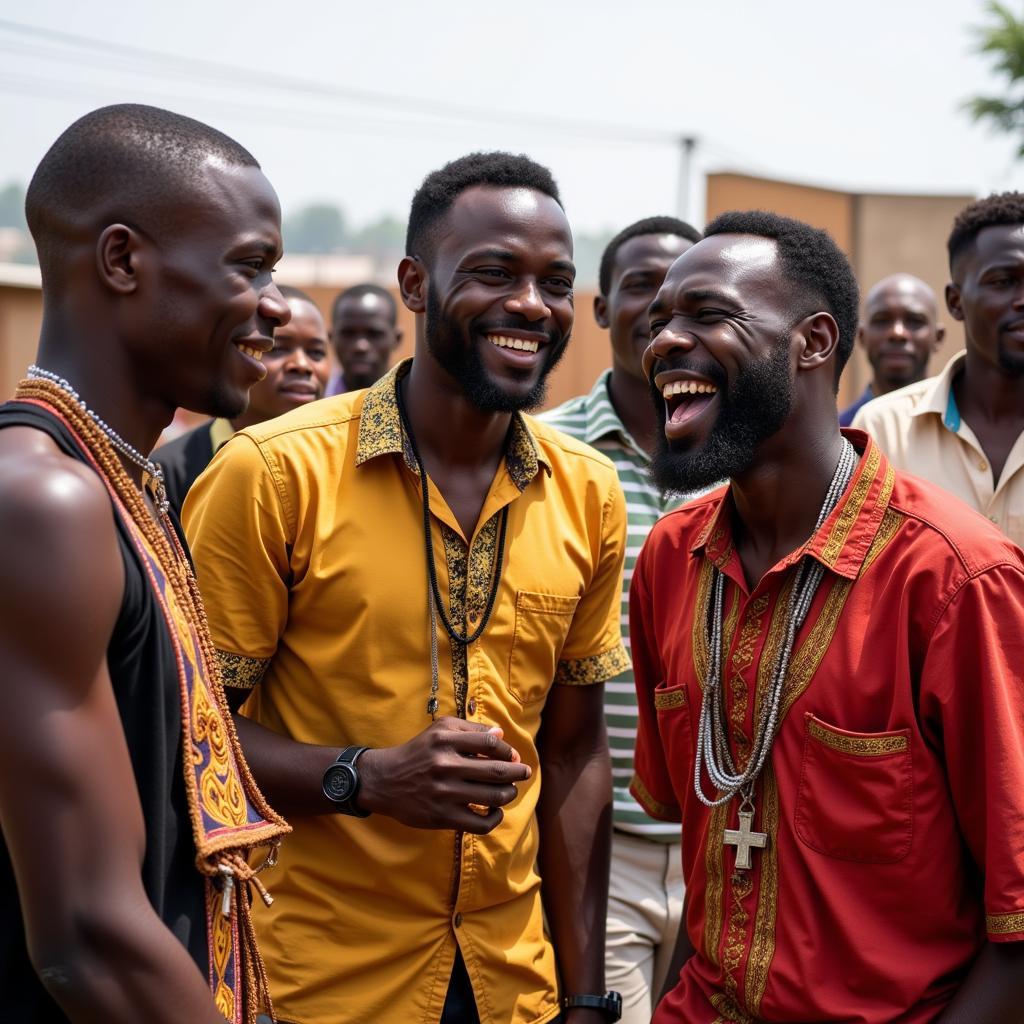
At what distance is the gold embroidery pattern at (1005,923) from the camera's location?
239cm

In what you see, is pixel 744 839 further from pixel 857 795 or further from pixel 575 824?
pixel 575 824

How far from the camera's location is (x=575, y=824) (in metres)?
3.42

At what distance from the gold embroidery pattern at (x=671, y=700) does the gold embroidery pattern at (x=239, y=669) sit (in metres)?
0.92

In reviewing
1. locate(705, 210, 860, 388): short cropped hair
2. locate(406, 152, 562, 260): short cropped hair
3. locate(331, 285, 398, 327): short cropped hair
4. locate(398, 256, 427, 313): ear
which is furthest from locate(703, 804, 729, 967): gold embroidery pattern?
locate(331, 285, 398, 327): short cropped hair

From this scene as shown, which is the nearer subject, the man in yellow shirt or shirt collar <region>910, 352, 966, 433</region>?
the man in yellow shirt

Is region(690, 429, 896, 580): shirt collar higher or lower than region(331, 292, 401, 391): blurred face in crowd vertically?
lower

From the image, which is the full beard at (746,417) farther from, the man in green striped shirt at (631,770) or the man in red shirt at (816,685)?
the man in green striped shirt at (631,770)

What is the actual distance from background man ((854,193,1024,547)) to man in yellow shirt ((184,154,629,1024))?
5.36ft

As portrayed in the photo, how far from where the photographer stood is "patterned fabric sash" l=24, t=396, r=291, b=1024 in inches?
81.3

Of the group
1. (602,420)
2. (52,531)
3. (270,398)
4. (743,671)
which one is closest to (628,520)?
(602,420)

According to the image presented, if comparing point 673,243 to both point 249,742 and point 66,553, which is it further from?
point 66,553

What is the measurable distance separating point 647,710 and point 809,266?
1.17 metres

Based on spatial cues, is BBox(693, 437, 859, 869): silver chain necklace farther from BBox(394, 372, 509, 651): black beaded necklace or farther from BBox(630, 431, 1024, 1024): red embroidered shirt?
BBox(394, 372, 509, 651): black beaded necklace

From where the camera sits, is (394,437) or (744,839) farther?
(394,437)
